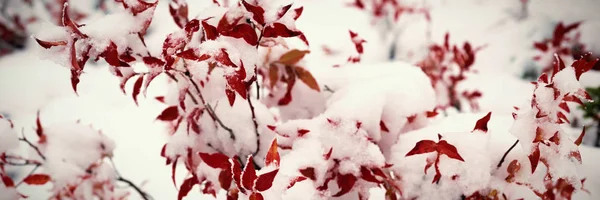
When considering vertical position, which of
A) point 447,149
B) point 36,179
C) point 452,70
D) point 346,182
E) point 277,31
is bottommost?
point 452,70

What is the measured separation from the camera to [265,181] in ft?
1.66

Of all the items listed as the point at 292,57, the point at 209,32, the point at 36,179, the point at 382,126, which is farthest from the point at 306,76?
the point at 36,179

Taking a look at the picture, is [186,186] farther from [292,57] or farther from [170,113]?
[292,57]

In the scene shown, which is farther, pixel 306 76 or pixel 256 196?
pixel 306 76

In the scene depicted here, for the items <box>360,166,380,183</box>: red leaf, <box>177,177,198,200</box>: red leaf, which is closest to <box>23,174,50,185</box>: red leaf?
<box>177,177,198,200</box>: red leaf

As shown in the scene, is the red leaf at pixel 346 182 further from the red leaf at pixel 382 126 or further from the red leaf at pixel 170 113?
the red leaf at pixel 170 113

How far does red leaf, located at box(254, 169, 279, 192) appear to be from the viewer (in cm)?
50

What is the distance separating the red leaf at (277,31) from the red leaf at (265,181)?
253 mm

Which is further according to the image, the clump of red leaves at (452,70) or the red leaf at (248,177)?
the clump of red leaves at (452,70)

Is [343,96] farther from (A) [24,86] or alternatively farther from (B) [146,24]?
(A) [24,86]

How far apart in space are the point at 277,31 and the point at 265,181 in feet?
0.90

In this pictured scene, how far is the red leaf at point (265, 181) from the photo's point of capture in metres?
0.50

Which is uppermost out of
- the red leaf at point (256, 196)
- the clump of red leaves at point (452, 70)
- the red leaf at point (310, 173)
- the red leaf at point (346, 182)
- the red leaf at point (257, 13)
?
the red leaf at point (257, 13)

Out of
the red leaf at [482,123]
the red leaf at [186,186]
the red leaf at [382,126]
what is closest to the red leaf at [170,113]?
the red leaf at [186,186]
